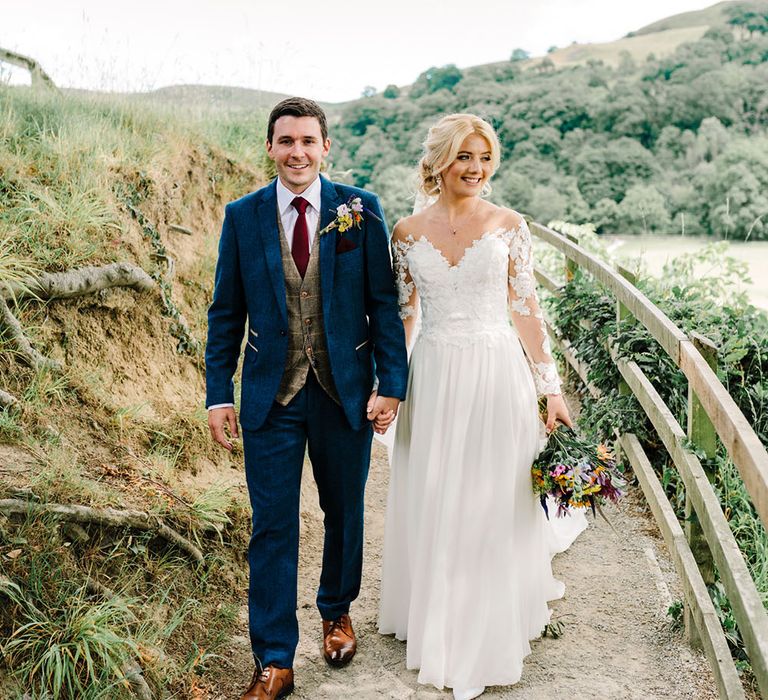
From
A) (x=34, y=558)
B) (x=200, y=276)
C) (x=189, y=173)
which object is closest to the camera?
(x=34, y=558)

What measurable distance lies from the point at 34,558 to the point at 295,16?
2113cm

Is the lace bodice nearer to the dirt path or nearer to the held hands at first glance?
the held hands

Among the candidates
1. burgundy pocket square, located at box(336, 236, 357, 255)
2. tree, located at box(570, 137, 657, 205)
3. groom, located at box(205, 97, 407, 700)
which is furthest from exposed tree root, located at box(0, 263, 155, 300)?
tree, located at box(570, 137, 657, 205)

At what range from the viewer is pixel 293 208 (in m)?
3.19

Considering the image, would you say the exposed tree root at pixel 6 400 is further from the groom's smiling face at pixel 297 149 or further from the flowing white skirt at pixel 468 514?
the flowing white skirt at pixel 468 514

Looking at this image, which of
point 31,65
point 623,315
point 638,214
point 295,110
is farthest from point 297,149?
point 638,214

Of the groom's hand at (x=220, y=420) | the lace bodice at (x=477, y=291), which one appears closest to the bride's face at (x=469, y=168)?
the lace bodice at (x=477, y=291)

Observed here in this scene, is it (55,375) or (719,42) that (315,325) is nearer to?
(55,375)

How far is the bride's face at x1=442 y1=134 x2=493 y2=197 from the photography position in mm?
3365

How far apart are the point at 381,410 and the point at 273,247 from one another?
79cm

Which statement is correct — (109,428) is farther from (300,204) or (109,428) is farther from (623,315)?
(623,315)

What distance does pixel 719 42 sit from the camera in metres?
38.2

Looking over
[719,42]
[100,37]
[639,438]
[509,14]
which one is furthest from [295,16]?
[509,14]

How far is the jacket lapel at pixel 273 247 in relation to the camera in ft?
10.2
